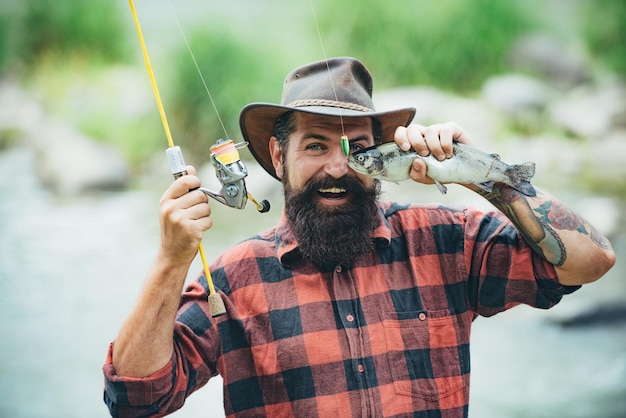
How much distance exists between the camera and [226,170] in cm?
169

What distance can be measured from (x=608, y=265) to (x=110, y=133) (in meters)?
4.11

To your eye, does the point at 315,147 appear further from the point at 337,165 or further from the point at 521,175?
the point at 521,175

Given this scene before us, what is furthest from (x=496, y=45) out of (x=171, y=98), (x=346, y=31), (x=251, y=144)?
(x=251, y=144)

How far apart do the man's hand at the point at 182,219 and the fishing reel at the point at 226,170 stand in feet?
0.14

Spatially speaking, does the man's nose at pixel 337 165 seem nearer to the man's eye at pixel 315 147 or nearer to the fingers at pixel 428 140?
the man's eye at pixel 315 147

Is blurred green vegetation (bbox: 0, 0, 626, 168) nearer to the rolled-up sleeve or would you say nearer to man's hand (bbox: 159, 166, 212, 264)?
the rolled-up sleeve

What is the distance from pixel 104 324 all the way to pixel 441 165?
3.56 metres

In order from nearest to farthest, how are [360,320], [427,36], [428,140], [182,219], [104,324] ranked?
1. [182,219]
2. [428,140]
3. [360,320]
4. [104,324]
5. [427,36]

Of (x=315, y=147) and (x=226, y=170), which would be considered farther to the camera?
(x=315, y=147)

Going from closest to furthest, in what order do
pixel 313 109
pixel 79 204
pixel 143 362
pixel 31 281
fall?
1. pixel 143 362
2. pixel 313 109
3. pixel 31 281
4. pixel 79 204

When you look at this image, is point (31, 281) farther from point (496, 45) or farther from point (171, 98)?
point (496, 45)

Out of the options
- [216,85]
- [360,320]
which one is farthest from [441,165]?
[216,85]

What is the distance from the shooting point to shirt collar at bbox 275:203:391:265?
2.00m

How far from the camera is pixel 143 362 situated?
165 centimetres
